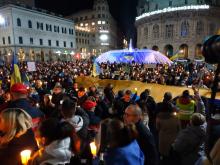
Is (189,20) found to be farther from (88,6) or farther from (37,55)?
(88,6)

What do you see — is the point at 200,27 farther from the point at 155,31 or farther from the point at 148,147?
the point at 148,147

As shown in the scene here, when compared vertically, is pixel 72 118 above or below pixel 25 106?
below

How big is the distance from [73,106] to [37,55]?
54529 millimetres

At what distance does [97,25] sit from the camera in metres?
90.4

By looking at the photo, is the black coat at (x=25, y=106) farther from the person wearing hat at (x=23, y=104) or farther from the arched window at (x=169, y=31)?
the arched window at (x=169, y=31)

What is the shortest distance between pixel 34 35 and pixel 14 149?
55.5 metres

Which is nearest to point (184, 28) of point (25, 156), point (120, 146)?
point (120, 146)

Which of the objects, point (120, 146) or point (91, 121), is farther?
point (91, 121)

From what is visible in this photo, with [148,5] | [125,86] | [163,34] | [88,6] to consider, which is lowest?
[125,86]

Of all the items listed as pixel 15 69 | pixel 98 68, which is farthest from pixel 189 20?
pixel 15 69

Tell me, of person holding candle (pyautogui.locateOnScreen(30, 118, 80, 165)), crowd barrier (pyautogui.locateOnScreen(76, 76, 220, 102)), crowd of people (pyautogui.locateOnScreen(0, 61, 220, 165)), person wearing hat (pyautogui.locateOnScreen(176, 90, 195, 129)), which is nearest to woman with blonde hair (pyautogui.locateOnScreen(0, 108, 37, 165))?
crowd of people (pyautogui.locateOnScreen(0, 61, 220, 165))

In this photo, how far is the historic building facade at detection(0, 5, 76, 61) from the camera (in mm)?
48812

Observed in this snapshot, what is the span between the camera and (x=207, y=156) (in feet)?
5.49

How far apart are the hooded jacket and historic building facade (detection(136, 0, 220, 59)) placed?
57.7 m
